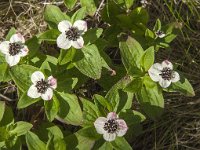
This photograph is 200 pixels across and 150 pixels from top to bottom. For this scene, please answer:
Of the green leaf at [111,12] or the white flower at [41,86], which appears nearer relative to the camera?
the white flower at [41,86]

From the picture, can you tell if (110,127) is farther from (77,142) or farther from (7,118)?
(7,118)

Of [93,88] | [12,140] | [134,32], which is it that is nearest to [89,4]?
[134,32]

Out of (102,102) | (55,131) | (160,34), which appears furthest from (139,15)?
(55,131)

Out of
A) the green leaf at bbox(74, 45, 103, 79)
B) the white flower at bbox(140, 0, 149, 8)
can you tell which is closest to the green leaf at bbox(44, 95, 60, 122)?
the green leaf at bbox(74, 45, 103, 79)

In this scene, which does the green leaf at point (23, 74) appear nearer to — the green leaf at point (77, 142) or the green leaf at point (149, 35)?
the green leaf at point (77, 142)

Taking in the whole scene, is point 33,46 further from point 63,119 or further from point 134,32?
point 134,32

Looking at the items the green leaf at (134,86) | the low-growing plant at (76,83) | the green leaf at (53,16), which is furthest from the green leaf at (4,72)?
the green leaf at (134,86)

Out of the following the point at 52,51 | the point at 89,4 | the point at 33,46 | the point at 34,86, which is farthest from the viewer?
the point at 52,51
